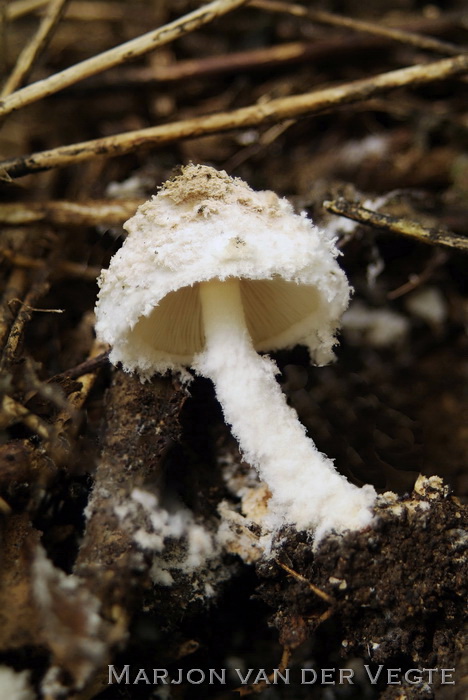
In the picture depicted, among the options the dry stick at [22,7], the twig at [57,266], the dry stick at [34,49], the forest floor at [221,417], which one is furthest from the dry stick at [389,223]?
the dry stick at [22,7]

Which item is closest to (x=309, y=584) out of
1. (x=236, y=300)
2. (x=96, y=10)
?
(x=236, y=300)

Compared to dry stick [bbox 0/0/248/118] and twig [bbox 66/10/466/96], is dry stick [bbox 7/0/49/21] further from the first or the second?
dry stick [bbox 0/0/248/118]

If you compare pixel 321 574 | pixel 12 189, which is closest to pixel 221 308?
pixel 321 574

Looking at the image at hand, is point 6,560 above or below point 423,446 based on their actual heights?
above

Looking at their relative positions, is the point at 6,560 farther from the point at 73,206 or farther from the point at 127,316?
the point at 73,206

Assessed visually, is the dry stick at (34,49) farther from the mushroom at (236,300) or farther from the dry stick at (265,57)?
the mushroom at (236,300)

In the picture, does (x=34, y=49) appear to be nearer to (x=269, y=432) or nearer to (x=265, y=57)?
(x=265, y=57)
